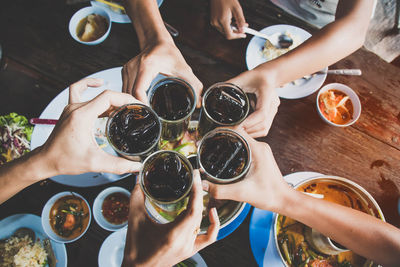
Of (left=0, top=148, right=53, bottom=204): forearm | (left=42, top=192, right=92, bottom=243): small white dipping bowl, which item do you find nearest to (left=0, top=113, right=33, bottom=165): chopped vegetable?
(left=0, top=148, right=53, bottom=204): forearm

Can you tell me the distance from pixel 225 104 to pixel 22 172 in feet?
4.43

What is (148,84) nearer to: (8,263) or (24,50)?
(24,50)

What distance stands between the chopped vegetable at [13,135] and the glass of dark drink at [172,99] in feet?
3.83

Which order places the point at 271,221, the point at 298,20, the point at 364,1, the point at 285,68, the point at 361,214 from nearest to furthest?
the point at 361,214 → the point at 271,221 → the point at 285,68 → the point at 364,1 → the point at 298,20

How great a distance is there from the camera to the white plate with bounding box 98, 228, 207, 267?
1662mm

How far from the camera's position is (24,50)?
7.19ft

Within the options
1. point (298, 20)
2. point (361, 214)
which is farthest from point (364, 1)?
point (361, 214)

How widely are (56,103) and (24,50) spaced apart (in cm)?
74

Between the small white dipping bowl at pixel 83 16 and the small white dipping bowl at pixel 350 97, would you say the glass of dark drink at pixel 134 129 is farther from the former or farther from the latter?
the small white dipping bowl at pixel 350 97

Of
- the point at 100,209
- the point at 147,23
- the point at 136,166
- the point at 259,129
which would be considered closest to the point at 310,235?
the point at 259,129

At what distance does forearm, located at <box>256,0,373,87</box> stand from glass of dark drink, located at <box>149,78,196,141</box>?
67 centimetres

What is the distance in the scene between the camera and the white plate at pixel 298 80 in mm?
2025

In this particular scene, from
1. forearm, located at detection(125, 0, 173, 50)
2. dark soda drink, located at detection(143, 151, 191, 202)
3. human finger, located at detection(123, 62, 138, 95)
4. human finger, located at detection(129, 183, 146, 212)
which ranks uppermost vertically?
forearm, located at detection(125, 0, 173, 50)

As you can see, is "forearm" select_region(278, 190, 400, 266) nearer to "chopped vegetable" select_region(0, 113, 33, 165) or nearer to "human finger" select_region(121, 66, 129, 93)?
"human finger" select_region(121, 66, 129, 93)
